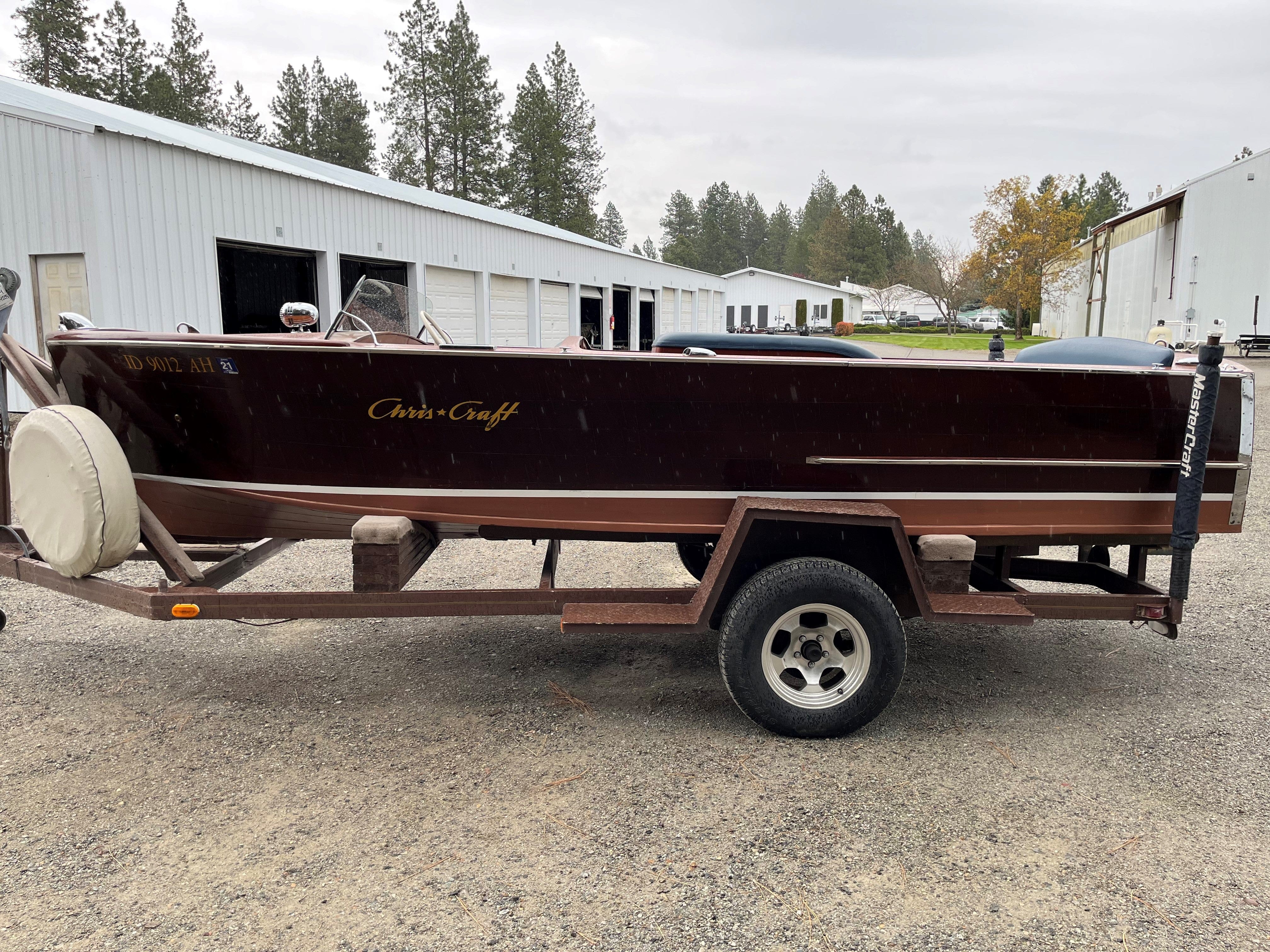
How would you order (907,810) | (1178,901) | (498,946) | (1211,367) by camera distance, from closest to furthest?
1. (498,946)
2. (1178,901)
3. (907,810)
4. (1211,367)

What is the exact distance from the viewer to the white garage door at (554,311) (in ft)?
70.8

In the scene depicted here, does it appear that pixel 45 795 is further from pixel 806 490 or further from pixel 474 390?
pixel 806 490

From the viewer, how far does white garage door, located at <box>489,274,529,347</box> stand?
19.3 m

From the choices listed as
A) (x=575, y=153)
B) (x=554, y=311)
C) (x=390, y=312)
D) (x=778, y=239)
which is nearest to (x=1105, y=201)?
(x=778, y=239)

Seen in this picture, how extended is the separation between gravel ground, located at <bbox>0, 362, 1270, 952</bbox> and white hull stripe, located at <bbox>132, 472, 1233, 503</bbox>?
37.6 inches

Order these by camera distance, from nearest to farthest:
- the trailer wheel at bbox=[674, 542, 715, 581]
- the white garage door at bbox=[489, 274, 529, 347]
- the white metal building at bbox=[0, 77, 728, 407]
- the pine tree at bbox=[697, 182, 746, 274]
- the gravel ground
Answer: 1. the gravel ground
2. the trailer wheel at bbox=[674, 542, 715, 581]
3. the white metal building at bbox=[0, 77, 728, 407]
4. the white garage door at bbox=[489, 274, 529, 347]
5. the pine tree at bbox=[697, 182, 746, 274]

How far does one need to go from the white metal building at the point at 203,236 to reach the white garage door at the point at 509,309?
1.9 inches

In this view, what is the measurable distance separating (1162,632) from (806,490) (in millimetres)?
1724

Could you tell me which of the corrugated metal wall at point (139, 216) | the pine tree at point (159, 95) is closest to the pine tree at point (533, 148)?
the pine tree at point (159, 95)

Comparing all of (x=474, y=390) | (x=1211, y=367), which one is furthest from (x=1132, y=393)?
(x=474, y=390)

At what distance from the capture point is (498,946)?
2.28 meters

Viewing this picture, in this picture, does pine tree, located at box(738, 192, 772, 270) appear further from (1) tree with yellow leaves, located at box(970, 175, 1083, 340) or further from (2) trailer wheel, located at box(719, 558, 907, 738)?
(2) trailer wheel, located at box(719, 558, 907, 738)

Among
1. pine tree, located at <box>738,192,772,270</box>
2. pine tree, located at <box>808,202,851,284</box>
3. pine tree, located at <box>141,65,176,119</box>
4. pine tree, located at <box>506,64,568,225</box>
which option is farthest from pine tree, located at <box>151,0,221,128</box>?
pine tree, located at <box>738,192,772,270</box>

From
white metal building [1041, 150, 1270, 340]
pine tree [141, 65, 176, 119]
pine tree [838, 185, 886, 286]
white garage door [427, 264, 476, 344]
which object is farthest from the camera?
pine tree [838, 185, 886, 286]
